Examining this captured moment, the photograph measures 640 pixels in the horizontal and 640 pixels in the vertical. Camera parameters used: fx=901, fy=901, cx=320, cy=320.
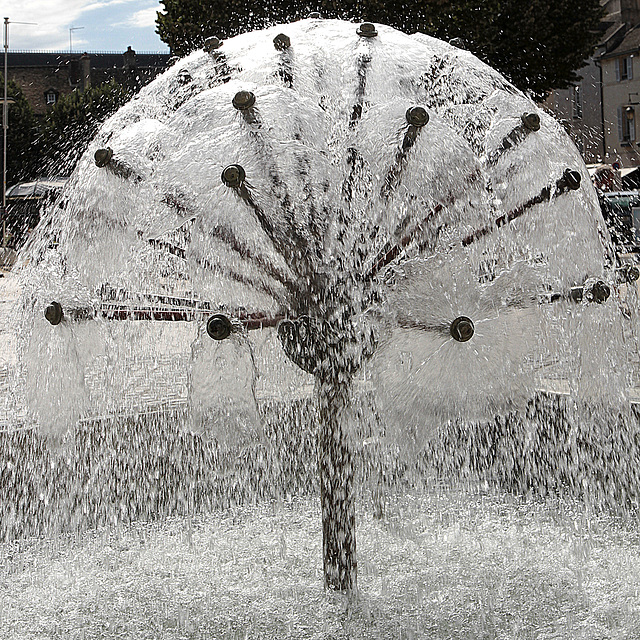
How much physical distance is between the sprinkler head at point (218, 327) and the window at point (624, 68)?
49.3 metres

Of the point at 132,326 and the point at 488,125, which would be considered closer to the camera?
the point at 132,326

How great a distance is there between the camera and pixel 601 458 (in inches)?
204

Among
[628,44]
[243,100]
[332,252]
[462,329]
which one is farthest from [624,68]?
[462,329]

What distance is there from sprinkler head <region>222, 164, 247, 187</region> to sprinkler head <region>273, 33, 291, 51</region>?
97 centimetres

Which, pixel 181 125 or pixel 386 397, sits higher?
pixel 181 125

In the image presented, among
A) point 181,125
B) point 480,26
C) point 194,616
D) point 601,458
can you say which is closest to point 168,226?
point 181,125

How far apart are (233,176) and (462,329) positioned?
A: 3.28 feet

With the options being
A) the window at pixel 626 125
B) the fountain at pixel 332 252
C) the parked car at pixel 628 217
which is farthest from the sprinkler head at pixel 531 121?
the window at pixel 626 125

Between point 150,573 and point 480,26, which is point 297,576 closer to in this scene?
point 150,573

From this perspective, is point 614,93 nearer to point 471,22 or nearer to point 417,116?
point 471,22

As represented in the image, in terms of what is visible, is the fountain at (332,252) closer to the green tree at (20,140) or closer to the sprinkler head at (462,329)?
the sprinkler head at (462,329)

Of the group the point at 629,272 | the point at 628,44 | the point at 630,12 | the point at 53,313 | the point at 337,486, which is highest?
the point at 630,12

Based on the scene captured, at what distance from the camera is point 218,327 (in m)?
3.31

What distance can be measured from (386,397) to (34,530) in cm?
229
